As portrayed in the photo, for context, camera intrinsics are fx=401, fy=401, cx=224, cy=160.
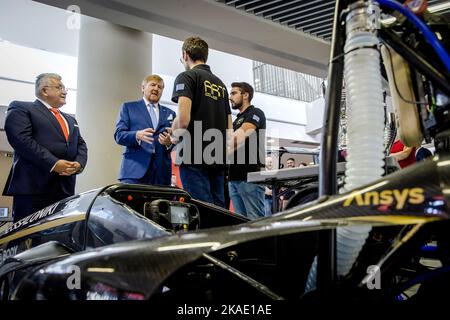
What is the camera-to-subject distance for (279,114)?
30.6 ft

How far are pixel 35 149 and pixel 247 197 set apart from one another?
131 centimetres

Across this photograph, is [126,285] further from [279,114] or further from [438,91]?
[279,114]

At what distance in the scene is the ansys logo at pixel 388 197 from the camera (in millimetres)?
608

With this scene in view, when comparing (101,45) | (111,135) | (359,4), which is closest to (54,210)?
(359,4)

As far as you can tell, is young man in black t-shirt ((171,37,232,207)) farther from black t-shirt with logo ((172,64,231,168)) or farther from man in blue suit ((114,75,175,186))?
man in blue suit ((114,75,175,186))

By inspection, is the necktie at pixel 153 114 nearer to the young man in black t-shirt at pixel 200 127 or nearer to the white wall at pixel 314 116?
the young man in black t-shirt at pixel 200 127

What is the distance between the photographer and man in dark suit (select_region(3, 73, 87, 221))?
7.61ft

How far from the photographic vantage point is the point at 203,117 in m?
2.32

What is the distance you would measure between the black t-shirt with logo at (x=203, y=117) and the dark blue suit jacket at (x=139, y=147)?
0.35m

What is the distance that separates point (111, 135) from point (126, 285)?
11.3 ft
